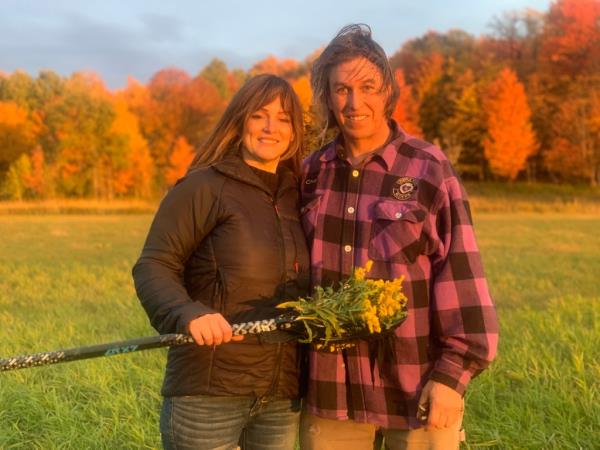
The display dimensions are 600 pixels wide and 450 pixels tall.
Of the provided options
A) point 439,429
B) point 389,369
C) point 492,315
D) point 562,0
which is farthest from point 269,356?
point 562,0

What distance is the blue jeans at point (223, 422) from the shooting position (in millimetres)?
2363

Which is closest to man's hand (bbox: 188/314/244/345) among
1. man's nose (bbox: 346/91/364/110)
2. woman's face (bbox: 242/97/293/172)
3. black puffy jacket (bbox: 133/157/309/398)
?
black puffy jacket (bbox: 133/157/309/398)

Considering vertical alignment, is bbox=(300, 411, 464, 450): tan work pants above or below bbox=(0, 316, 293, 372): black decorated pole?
below

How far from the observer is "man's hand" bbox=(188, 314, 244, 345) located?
2121 mm

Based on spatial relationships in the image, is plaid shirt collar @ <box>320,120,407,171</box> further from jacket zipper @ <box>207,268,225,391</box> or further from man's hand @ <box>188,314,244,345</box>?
man's hand @ <box>188,314,244,345</box>

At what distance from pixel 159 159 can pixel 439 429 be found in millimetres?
51186

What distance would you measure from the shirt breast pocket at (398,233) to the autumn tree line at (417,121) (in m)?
39.4

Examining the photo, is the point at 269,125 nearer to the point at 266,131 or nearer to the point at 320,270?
the point at 266,131

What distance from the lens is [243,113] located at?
2539 millimetres

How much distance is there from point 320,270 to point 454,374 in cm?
65

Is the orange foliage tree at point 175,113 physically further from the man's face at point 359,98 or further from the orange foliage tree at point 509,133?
the man's face at point 359,98

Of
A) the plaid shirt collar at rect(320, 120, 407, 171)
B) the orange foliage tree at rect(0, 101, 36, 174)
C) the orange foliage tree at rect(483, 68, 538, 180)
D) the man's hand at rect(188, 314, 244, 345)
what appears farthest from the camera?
the orange foliage tree at rect(0, 101, 36, 174)

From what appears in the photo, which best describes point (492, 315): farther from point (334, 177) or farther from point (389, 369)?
point (334, 177)

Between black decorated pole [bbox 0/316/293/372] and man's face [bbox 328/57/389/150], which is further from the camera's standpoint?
man's face [bbox 328/57/389/150]
